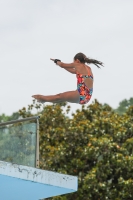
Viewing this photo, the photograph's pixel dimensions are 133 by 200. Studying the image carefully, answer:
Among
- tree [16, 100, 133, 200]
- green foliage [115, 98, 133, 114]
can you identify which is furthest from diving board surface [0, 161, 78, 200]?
green foliage [115, 98, 133, 114]

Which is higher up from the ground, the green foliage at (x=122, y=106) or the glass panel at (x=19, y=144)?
the green foliage at (x=122, y=106)

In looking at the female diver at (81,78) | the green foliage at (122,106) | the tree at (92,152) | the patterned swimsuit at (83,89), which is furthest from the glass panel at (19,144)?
the green foliage at (122,106)

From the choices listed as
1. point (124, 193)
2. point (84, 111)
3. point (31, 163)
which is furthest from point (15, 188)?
point (84, 111)

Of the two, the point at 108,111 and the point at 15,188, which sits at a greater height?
the point at 108,111

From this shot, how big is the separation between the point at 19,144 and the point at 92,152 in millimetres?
11543

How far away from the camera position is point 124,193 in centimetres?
2384

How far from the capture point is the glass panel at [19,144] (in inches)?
498

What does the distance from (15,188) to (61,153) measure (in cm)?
1134

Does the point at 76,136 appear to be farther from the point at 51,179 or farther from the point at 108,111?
the point at 51,179

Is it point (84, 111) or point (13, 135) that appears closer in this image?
point (13, 135)

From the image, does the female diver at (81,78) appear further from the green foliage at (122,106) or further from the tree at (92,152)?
the green foliage at (122,106)

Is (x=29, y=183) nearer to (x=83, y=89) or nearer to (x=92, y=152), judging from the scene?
(x=83, y=89)

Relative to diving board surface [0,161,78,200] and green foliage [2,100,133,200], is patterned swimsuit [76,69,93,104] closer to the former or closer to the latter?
diving board surface [0,161,78,200]

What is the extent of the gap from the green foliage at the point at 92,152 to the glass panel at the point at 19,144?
10.6 m
